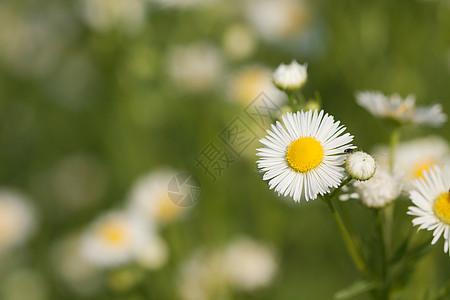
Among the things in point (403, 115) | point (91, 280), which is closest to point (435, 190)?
point (403, 115)

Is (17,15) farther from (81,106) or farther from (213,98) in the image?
(213,98)

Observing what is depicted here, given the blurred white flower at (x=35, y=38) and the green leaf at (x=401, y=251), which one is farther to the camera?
the blurred white flower at (x=35, y=38)

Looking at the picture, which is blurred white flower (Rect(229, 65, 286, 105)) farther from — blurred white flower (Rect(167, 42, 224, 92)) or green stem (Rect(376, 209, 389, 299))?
green stem (Rect(376, 209, 389, 299))

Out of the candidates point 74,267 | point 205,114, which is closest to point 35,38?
point 74,267

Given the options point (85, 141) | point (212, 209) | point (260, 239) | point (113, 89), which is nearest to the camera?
point (212, 209)

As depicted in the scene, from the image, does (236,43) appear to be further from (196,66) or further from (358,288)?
(358,288)

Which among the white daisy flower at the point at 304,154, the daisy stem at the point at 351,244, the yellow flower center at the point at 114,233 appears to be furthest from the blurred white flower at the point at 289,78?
the yellow flower center at the point at 114,233

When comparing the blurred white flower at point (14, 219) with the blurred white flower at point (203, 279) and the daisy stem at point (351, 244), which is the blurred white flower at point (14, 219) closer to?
the blurred white flower at point (203, 279)
